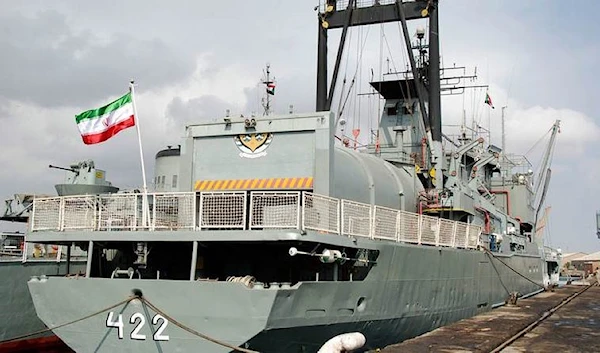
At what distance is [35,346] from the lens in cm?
1727

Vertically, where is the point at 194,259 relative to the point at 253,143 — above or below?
below

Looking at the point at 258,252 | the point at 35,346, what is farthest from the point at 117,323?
the point at 35,346

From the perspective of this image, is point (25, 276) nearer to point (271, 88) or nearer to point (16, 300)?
point (16, 300)

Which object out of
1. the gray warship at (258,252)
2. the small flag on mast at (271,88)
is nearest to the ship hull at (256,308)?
the gray warship at (258,252)

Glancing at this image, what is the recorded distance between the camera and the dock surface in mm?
11969

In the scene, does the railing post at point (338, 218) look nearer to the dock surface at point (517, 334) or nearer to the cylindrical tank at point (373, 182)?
the cylindrical tank at point (373, 182)

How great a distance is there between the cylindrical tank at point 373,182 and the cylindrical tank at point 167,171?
19.0ft

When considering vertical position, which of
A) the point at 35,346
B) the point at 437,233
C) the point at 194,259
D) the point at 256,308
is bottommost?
the point at 35,346

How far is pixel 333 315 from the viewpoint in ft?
37.6

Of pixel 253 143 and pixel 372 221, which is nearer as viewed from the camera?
pixel 372 221

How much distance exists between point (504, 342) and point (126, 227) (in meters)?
7.98

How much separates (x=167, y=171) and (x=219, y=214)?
26.4 ft

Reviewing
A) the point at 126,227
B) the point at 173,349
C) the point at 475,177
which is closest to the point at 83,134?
the point at 126,227

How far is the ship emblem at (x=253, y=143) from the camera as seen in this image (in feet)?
42.5
